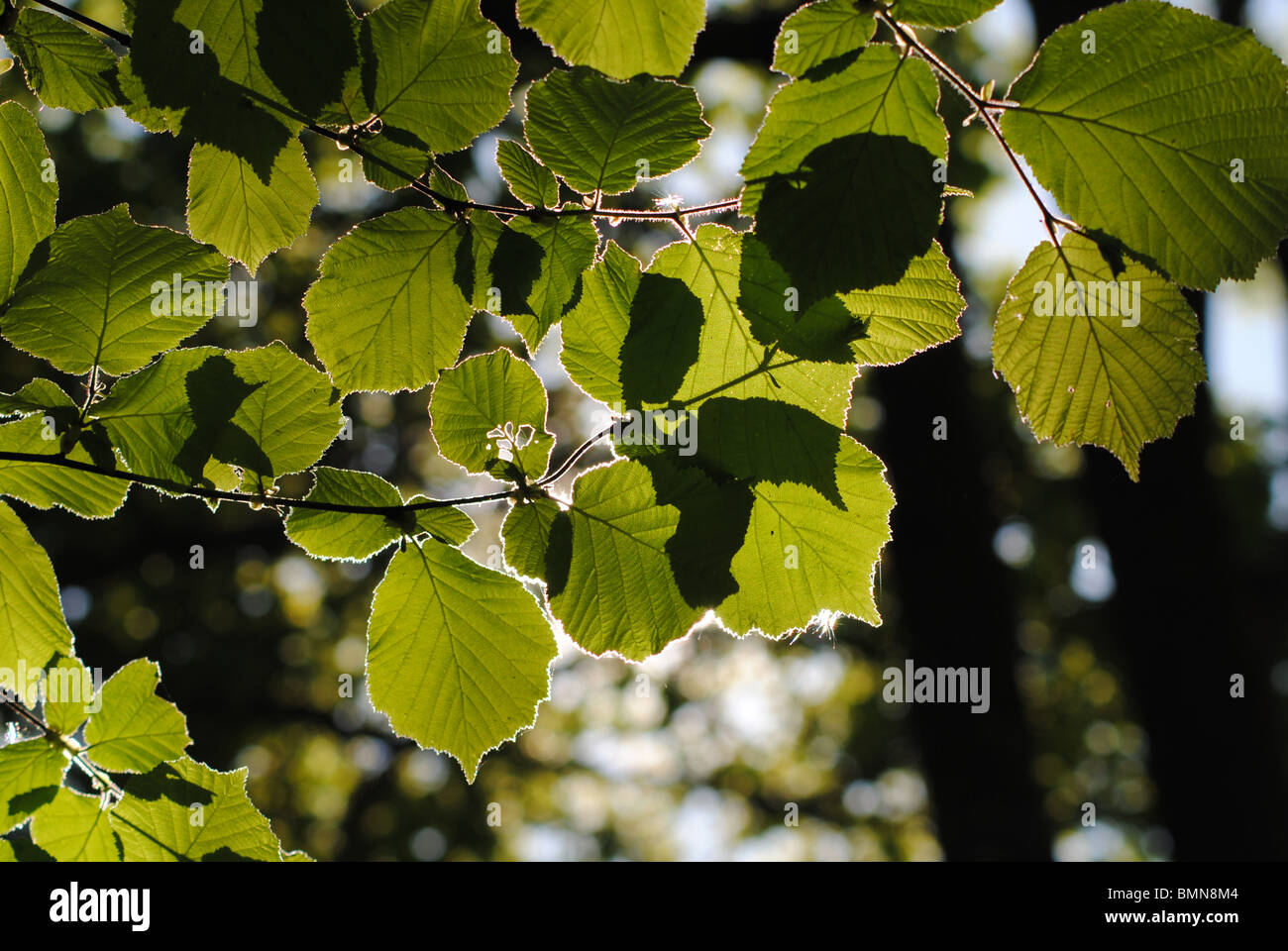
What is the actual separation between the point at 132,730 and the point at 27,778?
0.46ft

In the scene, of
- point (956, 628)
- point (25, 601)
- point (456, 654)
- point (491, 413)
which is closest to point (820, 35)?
point (491, 413)

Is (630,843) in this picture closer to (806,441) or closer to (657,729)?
(657,729)

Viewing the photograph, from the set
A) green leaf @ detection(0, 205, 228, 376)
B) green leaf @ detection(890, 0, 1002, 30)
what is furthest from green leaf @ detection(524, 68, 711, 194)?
green leaf @ detection(0, 205, 228, 376)

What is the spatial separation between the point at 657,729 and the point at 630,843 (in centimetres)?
202

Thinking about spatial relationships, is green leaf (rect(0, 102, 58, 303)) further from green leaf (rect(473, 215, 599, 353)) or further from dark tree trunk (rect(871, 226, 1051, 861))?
dark tree trunk (rect(871, 226, 1051, 861))

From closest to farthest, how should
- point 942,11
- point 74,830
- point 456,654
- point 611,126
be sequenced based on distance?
point 942,11, point 611,126, point 456,654, point 74,830

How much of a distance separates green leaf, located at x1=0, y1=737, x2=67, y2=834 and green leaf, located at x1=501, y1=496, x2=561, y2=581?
0.76 meters

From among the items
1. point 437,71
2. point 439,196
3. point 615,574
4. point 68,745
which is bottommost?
point 68,745

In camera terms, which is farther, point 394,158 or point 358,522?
point 358,522

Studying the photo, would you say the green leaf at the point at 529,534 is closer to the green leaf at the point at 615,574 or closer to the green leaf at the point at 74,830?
the green leaf at the point at 615,574

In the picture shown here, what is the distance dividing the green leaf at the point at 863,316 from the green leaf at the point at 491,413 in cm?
33

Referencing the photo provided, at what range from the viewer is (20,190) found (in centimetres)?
105

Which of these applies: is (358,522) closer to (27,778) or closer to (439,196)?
(439,196)

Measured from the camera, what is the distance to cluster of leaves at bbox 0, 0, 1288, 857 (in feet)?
2.93
